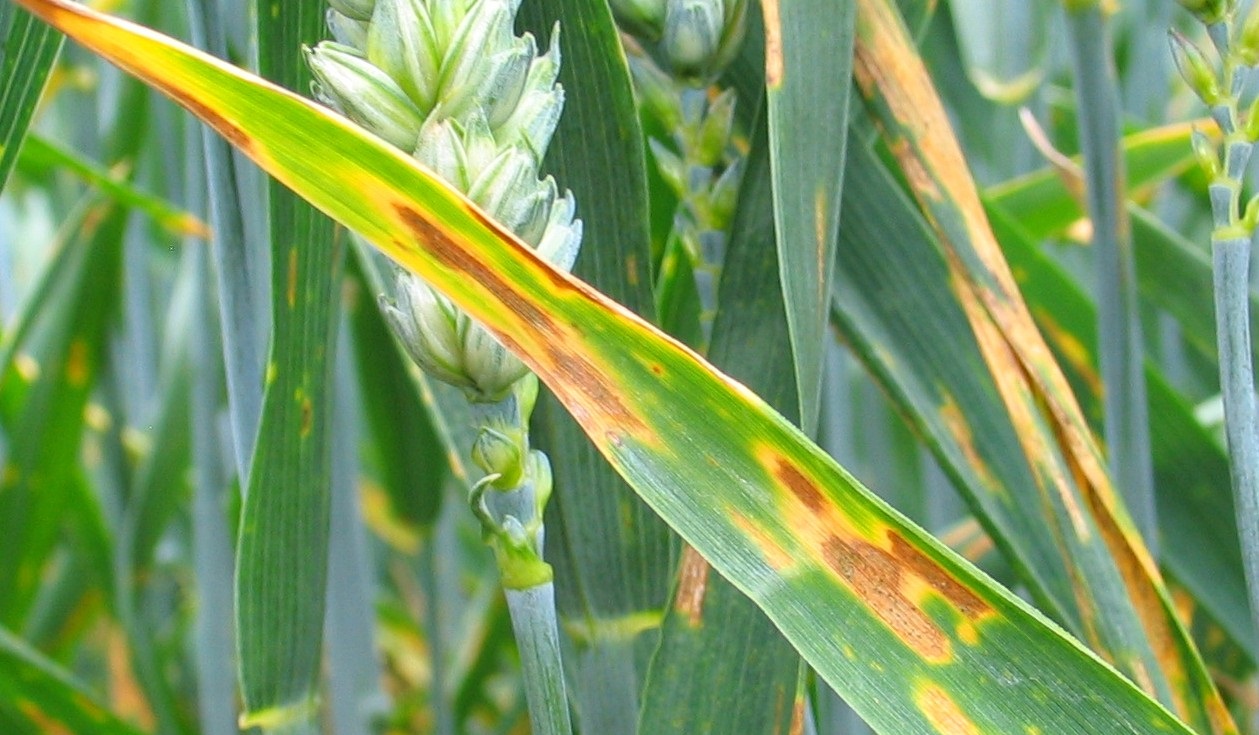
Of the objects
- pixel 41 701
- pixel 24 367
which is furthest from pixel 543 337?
pixel 24 367

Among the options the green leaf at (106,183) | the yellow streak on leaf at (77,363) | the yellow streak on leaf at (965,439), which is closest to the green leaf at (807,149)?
the yellow streak on leaf at (965,439)

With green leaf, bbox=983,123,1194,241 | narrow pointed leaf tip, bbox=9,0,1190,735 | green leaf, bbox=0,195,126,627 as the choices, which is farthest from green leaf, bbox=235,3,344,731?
green leaf, bbox=0,195,126,627

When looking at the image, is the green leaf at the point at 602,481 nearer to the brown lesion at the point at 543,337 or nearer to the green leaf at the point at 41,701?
the brown lesion at the point at 543,337

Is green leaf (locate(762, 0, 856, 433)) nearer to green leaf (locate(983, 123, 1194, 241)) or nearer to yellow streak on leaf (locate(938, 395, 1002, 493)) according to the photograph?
yellow streak on leaf (locate(938, 395, 1002, 493))

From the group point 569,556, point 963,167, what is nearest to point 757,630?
point 569,556

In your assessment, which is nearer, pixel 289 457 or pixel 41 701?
pixel 289 457

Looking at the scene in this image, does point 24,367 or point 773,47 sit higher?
point 773,47

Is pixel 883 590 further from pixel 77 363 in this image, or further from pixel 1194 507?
pixel 77 363
